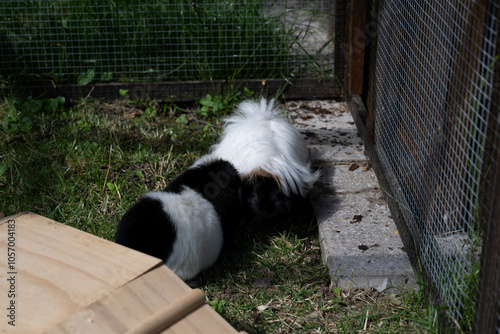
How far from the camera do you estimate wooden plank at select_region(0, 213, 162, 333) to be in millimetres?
1593

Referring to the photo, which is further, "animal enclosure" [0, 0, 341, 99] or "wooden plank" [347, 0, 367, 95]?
"animal enclosure" [0, 0, 341, 99]

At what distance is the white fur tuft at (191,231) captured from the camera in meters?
2.69

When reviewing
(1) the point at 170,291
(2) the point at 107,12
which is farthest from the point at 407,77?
(2) the point at 107,12

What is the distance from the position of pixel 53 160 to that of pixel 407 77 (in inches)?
94.9

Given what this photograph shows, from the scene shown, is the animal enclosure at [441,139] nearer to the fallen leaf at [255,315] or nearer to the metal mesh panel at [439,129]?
the metal mesh panel at [439,129]

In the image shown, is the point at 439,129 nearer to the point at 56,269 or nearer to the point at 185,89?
the point at 56,269

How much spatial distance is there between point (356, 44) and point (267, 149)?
1.36 metres

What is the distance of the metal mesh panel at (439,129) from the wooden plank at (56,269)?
1.20 m

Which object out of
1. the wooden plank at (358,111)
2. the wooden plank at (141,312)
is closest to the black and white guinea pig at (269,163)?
Answer: the wooden plank at (358,111)

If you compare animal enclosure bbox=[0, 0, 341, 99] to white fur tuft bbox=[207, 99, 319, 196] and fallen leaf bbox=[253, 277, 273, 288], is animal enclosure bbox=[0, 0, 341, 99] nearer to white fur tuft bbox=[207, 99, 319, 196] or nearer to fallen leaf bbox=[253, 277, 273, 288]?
white fur tuft bbox=[207, 99, 319, 196]

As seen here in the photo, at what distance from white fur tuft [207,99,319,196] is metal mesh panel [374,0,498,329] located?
1.68 ft

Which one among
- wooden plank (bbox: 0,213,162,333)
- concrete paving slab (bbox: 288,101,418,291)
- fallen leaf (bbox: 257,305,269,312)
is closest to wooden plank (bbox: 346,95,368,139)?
concrete paving slab (bbox: 288,101,418,291)

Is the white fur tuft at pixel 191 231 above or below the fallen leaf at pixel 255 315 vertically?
above

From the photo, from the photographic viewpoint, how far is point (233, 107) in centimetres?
471
